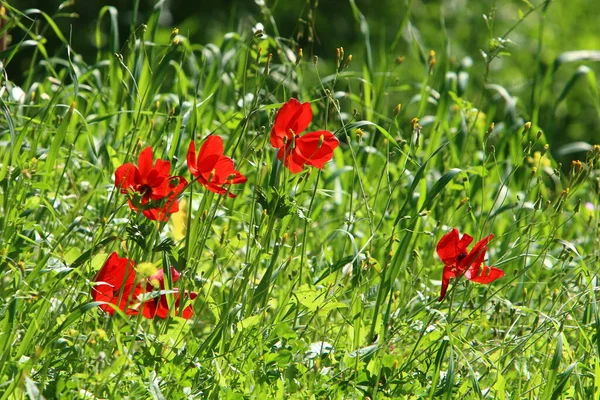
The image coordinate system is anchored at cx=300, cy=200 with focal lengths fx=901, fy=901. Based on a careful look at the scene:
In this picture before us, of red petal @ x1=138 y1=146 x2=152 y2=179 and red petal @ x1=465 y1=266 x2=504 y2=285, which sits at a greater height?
red petal @ x1=138 y1=146 x2=152 y2=179

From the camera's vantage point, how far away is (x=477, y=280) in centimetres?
194

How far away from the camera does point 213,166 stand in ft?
6.04

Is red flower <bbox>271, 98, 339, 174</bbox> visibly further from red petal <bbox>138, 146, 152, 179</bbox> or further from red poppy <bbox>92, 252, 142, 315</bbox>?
red poppy <bbox>92, 252, 142, 315</bbox>

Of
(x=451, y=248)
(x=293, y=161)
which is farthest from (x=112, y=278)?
(x=451, y=248)

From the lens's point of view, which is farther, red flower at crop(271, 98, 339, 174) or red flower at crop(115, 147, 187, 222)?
red flower at crop(271, 98, 339, 174)

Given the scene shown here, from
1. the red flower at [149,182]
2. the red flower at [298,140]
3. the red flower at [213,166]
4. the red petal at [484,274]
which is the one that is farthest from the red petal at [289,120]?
the red petal at [484,274]

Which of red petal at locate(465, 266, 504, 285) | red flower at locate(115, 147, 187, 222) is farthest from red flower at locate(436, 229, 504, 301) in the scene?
red flower at locate(115, 147, 187, 222)

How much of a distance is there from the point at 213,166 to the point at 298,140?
207mm

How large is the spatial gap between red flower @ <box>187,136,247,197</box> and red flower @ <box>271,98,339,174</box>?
0.13 m

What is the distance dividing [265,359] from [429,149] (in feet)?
4.39

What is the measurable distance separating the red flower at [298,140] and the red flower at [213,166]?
0.13 m

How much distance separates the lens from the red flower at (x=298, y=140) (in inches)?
75.9

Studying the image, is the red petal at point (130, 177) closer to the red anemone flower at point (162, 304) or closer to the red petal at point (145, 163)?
the red petal at point (145, 163)

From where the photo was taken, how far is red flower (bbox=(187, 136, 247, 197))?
1842mm
